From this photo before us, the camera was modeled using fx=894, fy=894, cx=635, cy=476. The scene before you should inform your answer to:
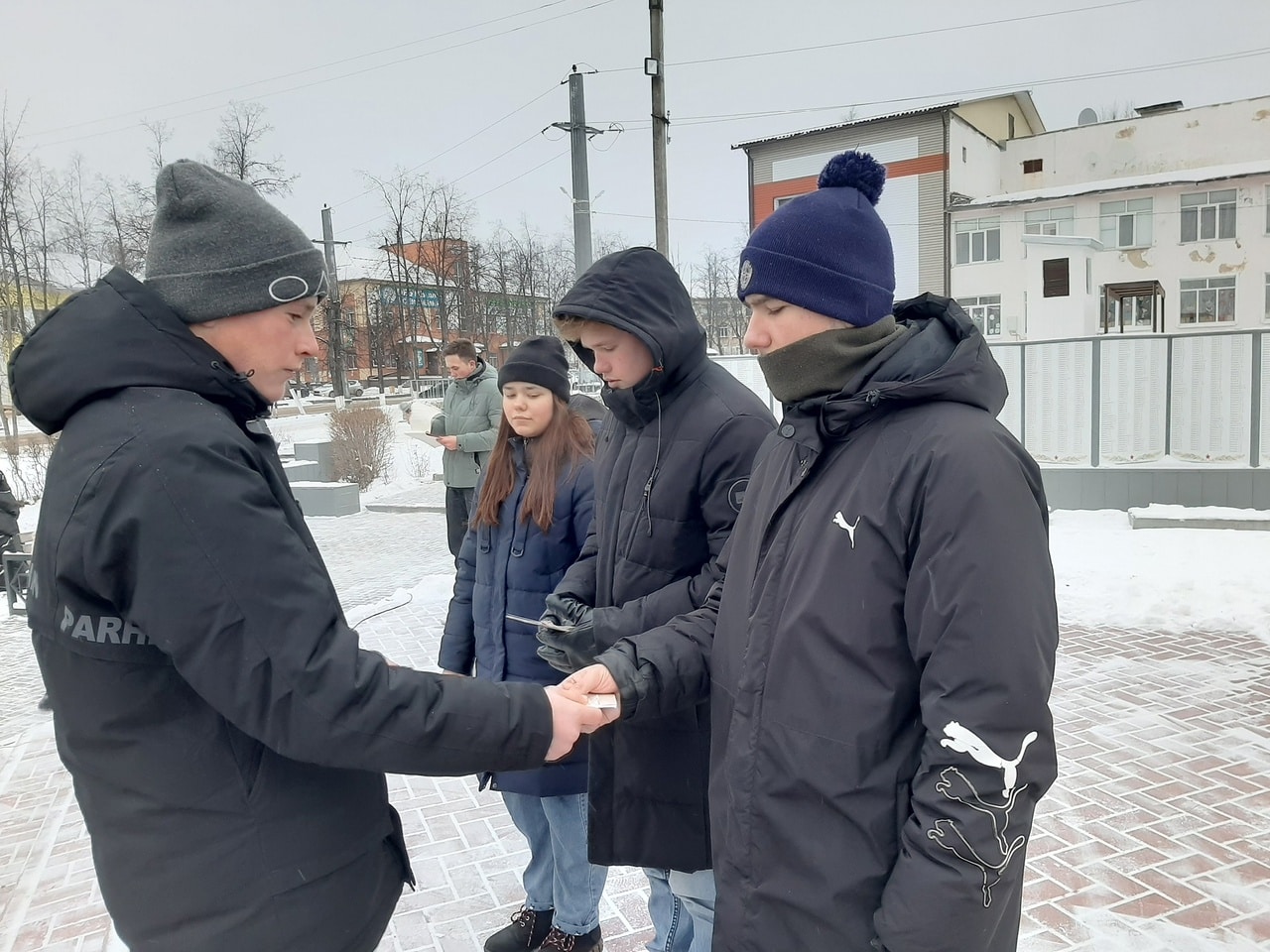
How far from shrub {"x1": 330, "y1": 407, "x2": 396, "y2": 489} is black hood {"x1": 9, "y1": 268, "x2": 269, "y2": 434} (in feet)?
50.7

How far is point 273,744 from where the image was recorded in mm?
1478

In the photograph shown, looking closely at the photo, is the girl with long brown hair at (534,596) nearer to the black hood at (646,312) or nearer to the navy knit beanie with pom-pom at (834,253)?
the black hood at (646,312)

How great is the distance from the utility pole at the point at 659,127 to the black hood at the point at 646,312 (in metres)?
11.9

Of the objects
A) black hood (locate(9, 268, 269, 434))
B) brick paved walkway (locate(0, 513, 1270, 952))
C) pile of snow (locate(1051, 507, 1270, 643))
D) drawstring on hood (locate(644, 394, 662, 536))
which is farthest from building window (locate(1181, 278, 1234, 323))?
black hood (locate(9, 268, 269, 434))

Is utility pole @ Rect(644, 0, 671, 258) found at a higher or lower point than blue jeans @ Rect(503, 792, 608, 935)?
higher

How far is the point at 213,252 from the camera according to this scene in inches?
63.7

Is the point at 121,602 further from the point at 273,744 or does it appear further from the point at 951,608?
the point at 951,608

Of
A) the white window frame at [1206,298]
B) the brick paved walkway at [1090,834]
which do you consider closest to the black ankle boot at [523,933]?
the brick paved walkway at [1090,834]

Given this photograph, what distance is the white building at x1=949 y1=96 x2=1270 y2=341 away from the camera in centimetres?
3219

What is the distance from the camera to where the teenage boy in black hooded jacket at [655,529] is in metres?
2.34

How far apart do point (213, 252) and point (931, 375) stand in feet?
4.28

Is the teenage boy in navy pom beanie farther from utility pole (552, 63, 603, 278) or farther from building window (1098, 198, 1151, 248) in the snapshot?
building window (1098, 198, 1151, 248)

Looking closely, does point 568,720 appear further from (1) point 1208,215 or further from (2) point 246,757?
(1) point 1208,215

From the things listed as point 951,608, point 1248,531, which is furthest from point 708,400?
point 1248,531
